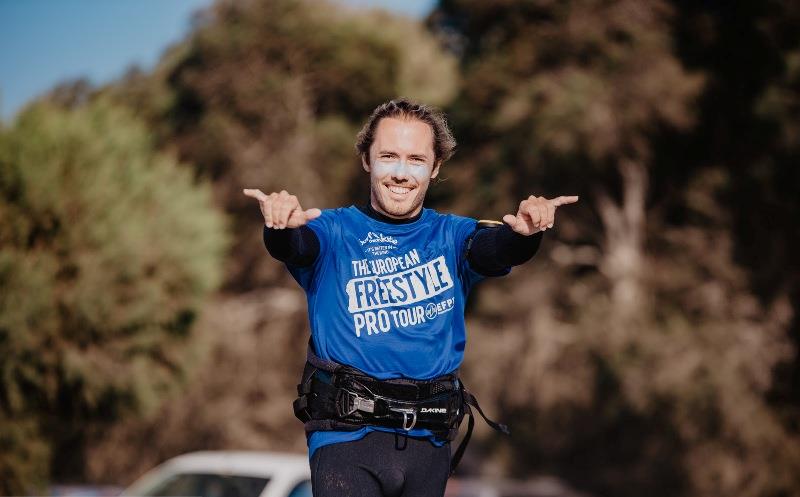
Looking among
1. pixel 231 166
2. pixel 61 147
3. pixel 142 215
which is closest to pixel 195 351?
pixel 142 215

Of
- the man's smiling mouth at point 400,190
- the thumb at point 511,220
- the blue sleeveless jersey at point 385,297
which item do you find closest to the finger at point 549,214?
the thumb at point 511,220

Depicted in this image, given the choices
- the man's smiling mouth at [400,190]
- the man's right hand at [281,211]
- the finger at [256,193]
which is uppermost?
the man's smiling mouth at [400,190]

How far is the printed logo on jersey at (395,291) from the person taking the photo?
3.48m

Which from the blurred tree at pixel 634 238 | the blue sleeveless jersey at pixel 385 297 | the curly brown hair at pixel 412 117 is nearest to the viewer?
the blue sleeveless jersey at pixel 385 297

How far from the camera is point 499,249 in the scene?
3.53 metres

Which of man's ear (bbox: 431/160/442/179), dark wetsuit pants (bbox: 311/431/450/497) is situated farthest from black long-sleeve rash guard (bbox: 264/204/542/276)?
dark wetsuit pants (bbox: 311/431/450/497)

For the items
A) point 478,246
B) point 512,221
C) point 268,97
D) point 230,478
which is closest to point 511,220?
point 512,221

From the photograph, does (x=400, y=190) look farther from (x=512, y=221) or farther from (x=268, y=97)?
(x=268, y=97)

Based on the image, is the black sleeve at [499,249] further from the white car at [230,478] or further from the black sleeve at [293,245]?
the white car at [230,478]

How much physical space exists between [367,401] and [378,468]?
219 mm

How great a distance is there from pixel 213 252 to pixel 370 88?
17394 millimetres

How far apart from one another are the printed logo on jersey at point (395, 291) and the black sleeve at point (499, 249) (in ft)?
0.39

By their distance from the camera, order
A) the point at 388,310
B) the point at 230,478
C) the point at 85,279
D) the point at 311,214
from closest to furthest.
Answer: the point at 311,214 < the point at 388,310 < the point at 230,478 < the point at 85,279

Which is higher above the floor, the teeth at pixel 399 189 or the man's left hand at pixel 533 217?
the teeth at pixel 399 189
